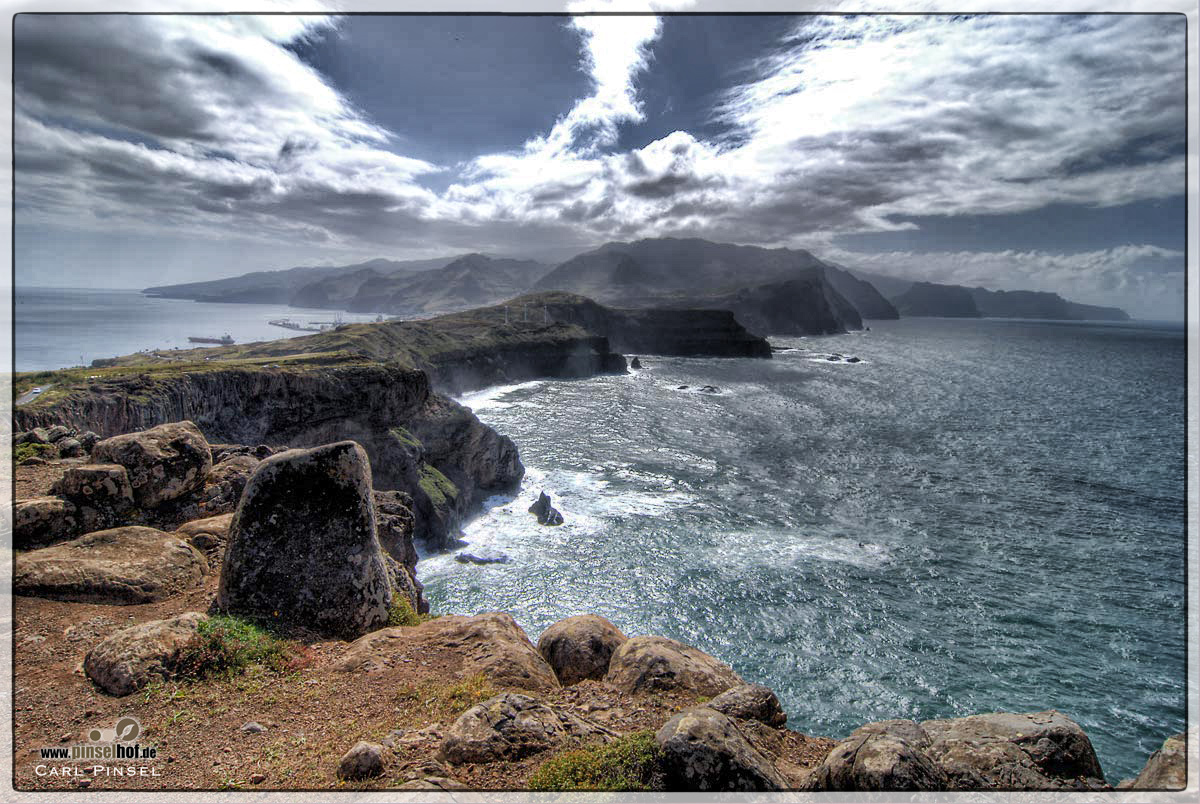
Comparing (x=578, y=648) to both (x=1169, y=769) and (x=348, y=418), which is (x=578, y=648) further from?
(x=348, y=418)

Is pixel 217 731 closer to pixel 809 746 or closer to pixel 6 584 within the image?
pixel 6 584

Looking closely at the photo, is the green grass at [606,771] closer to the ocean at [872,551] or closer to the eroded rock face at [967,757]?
the eroded rock face at [967,757]

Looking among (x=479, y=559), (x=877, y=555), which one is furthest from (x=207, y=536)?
(x=877, y=555)

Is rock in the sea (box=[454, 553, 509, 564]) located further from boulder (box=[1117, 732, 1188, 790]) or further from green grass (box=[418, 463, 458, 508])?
boulder (box=[1117, 732, 1188, 790])

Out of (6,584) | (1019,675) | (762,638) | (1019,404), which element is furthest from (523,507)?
(1019,404)

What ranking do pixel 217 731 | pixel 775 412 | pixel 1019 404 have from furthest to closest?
pixel 1019 404 → pixel 775 412 → pixel 217 731

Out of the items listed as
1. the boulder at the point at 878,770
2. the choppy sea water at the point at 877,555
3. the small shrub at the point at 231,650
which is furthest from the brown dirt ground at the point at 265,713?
the choppy sea water at the point at 877,555
